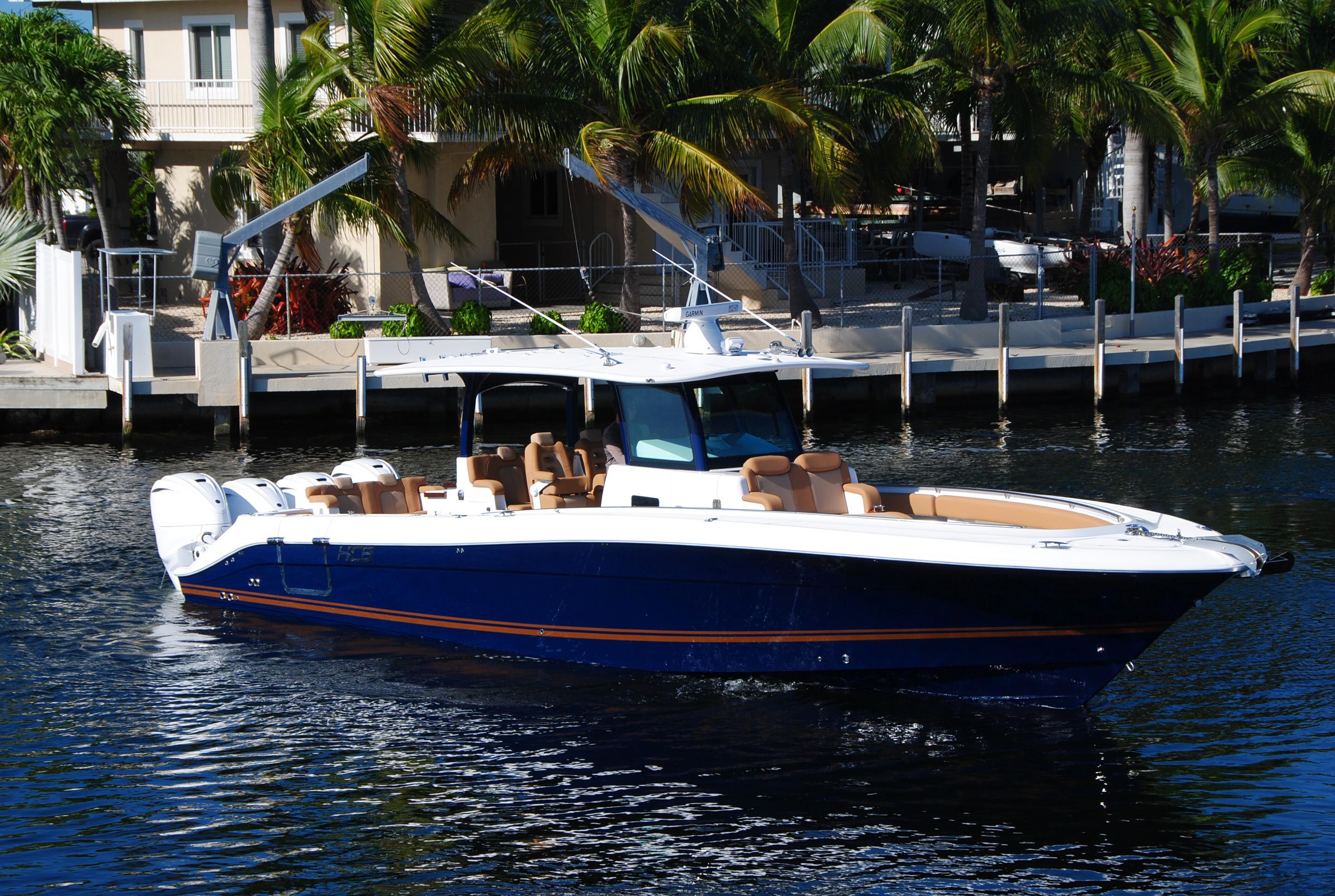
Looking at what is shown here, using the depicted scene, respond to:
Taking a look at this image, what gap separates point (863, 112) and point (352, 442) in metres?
11.4

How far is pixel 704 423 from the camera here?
37.2 feet

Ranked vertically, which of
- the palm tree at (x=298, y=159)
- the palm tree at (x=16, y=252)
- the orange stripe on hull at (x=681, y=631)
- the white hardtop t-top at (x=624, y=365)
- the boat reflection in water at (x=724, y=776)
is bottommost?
the boat reflection in water at (x=724, y=776)

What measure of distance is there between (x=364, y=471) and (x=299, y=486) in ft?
2.12

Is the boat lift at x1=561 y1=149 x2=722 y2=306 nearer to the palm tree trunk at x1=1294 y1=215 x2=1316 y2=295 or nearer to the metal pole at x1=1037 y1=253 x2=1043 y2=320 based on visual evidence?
the metal pole at x1=1037 y1=253 x2=1043 y2=320

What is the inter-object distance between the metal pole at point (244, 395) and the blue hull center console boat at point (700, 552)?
29.5ft

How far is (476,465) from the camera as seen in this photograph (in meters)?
12.3

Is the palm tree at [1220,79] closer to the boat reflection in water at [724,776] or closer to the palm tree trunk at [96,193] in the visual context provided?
the boat reflection in water at [724,776]

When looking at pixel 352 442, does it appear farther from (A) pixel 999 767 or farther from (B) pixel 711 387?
(A) pixel 999 767

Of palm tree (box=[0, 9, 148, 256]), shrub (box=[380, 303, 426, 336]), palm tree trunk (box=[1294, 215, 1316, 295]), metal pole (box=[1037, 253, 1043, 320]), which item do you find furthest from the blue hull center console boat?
palm tree trunk (box=[1294, 215, 1316, 295])

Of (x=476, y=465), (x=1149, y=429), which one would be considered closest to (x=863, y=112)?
(x=1149, y=429)

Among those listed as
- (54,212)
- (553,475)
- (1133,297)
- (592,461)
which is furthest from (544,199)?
(553,475)

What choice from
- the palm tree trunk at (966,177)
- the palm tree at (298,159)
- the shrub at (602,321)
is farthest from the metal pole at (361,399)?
the palm tree trunk at (966,177)

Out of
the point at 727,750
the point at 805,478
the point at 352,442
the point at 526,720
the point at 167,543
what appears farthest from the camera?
the point at 352,442

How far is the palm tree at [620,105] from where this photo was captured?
78.0ft
